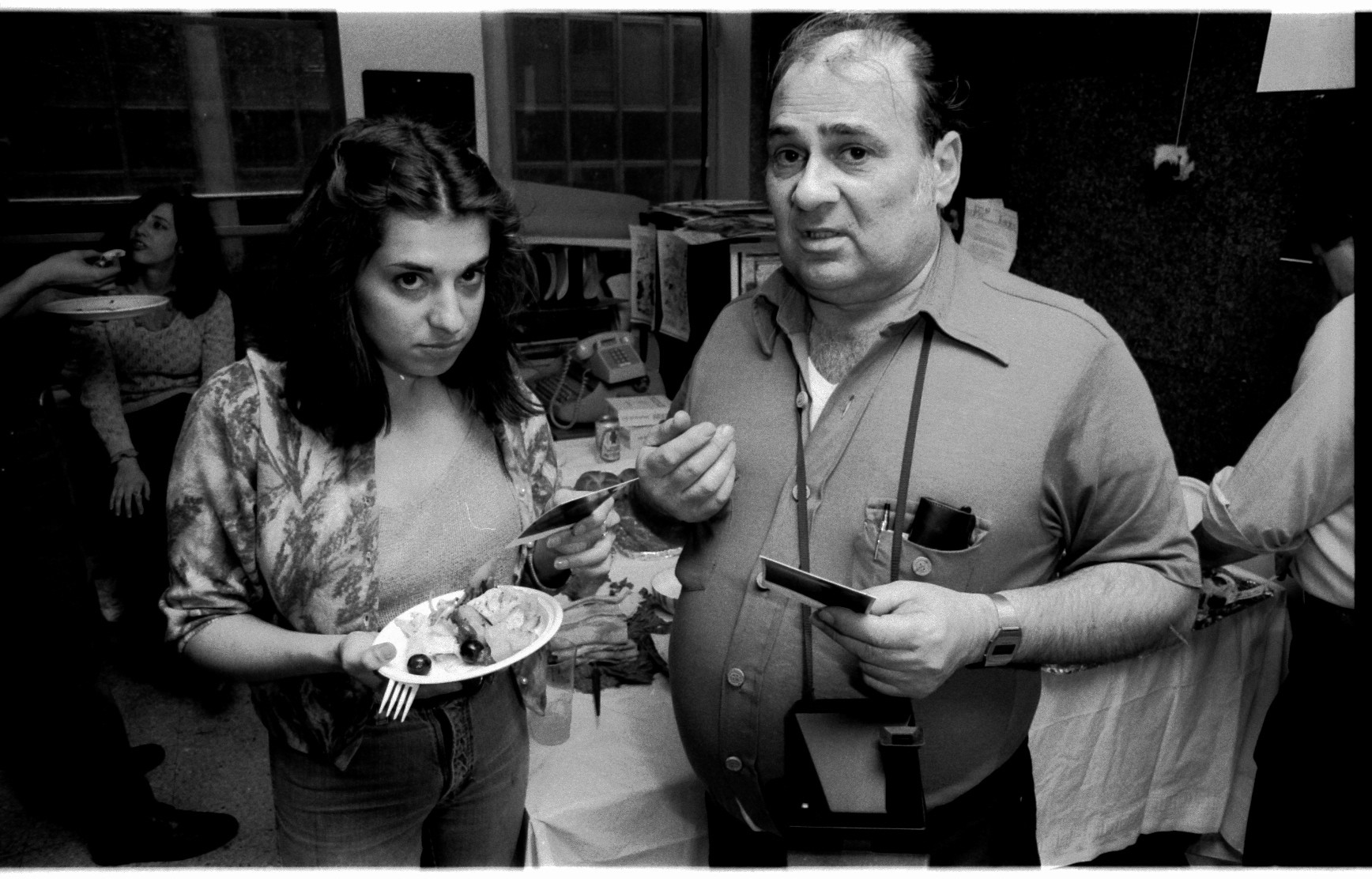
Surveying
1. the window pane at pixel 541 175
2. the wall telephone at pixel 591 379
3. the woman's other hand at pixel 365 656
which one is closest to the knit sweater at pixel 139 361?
the wall telephone at pixel 591 379

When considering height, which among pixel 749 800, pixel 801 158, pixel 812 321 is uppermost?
pixel 801 158

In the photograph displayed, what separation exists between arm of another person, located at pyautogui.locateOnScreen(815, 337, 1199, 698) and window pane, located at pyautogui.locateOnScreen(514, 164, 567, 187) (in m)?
3.14

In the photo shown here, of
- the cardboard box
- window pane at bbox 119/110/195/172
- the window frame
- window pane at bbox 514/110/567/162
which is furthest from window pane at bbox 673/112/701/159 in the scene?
window pane at bbox 119/110/195/172

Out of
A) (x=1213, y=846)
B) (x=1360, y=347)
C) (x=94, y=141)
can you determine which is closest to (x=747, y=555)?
(x=1360, y=347)

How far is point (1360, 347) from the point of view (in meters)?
0.76

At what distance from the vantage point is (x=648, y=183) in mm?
4148

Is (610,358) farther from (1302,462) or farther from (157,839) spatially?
(1302,462)

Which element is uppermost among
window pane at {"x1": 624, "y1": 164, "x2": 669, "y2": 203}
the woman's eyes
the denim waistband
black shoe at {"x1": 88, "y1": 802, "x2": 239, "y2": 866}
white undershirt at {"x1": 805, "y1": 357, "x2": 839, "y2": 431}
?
window pane at {"x1": 624, "y1": 164, "x2": 669, "y2": 203}

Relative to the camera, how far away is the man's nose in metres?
1.19

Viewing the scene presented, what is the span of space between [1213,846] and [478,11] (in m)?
3.73

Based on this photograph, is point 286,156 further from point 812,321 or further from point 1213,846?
point 1213,846

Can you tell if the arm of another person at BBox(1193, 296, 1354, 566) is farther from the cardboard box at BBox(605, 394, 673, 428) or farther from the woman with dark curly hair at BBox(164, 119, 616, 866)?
Answer: the cardboard box at BBox(605, 394, 673, 428)

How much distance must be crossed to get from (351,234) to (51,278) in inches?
69.4

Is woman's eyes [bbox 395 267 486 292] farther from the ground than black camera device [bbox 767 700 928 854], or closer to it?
farther from the ground
